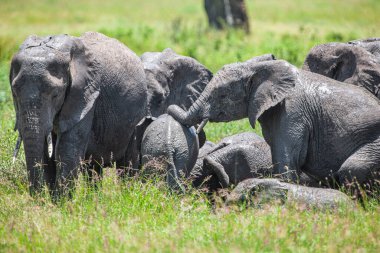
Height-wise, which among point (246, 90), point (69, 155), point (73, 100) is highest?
point (73, 100)

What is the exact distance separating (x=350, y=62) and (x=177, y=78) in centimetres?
215

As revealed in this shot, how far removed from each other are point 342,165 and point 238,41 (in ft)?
47.3

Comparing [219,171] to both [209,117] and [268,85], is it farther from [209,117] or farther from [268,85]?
[268,85]

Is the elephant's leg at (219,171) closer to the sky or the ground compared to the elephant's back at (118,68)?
closer to the ground

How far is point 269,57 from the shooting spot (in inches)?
360

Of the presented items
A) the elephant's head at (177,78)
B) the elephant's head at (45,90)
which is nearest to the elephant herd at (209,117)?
the elephant's head at (45,90)

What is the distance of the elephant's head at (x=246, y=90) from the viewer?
338 inches

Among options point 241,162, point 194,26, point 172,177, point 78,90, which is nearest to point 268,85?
point 241,162

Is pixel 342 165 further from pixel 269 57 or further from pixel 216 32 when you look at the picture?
pixel 216 32

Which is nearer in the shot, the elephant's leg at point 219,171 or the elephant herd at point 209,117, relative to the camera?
the elephant herd at point 209,117

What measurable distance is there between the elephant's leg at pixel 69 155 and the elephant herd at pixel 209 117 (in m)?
0.01

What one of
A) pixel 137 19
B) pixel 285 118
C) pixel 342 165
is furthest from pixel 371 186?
pixel 137 19

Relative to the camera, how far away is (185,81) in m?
10.2

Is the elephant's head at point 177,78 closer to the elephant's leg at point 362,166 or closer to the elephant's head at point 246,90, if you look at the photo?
the elephant's head at point 246,90
